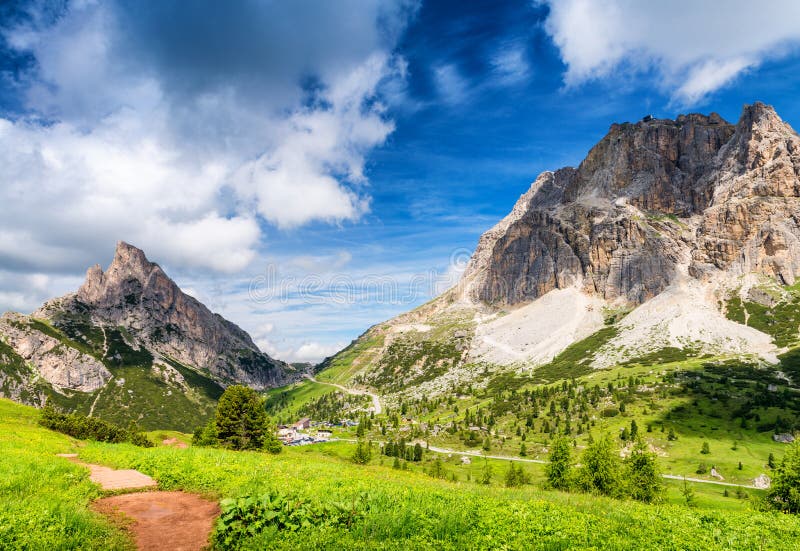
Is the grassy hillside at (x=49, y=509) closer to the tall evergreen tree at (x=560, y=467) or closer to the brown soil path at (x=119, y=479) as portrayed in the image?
the brown soil path at (x=119, y=479)

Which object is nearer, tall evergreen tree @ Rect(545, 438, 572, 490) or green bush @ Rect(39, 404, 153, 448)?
green bush @ Rect(39, 404, 153, 448)

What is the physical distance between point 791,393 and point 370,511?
263 m

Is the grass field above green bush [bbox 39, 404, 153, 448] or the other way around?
above

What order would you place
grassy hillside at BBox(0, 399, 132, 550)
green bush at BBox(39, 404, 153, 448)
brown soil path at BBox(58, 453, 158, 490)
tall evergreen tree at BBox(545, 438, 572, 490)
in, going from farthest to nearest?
tall evergreen tree at BBox(545, 438, 572, 490) → green bush at BBox(39, 404, 153, 448) → brown soil path at BBox(58, 453, 158, 490) → grassy hillside at BBox(0, 399, 132, 550)

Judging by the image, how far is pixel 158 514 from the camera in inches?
620

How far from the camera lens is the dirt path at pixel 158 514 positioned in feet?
44.0

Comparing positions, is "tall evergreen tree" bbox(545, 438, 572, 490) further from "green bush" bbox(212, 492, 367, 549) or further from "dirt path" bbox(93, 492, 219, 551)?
"green bush" bbox(212, 492, 367, 549)

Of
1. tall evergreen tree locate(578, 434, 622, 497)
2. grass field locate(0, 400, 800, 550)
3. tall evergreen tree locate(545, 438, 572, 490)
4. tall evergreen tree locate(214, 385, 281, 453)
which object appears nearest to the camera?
grass field locate(0, 400, 800, 550)

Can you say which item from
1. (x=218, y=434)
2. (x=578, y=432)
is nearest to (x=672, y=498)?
(x=578, y=432)

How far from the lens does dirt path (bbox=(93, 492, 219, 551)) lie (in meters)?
13.4

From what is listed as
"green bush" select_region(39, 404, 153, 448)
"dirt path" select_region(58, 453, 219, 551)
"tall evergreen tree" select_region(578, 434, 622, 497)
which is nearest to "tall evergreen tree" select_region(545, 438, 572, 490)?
"tall evergreen tree" select_region(578, 434, 622, 497)

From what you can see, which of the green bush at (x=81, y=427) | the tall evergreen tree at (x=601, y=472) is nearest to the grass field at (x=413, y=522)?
the green bush at (x=81, y=427)

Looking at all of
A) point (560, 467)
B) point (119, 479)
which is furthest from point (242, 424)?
point (560, 467)

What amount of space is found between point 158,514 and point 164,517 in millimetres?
486
